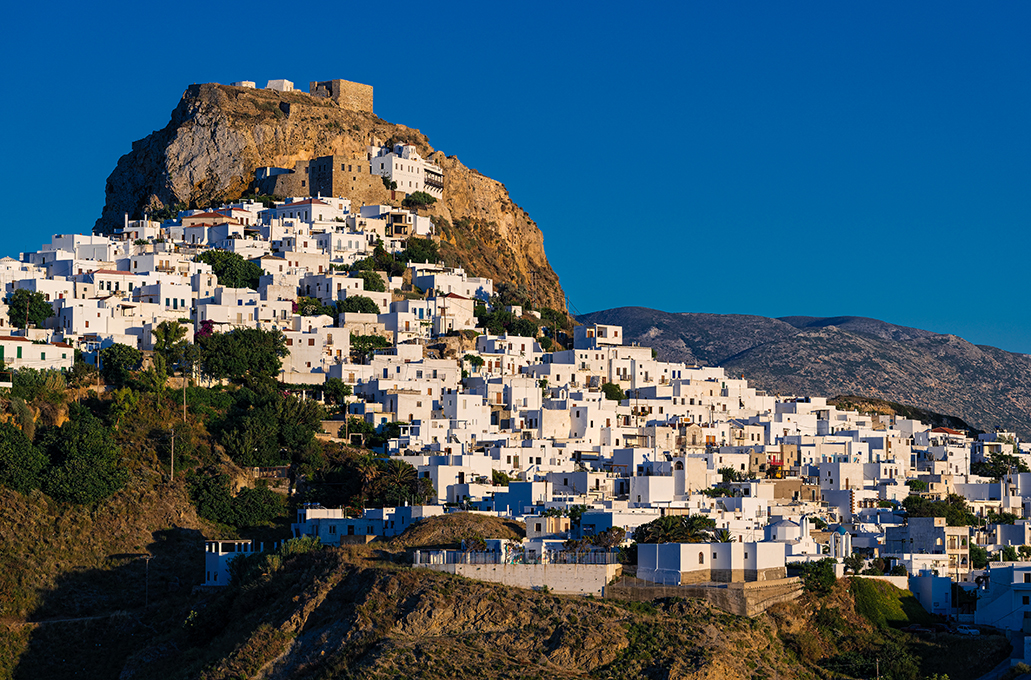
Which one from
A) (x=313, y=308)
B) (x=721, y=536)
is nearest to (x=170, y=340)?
(x=313, y=308)

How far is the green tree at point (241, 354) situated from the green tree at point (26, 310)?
283 inches

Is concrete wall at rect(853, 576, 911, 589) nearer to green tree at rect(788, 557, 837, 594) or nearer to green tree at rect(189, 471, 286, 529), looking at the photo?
green tree at rect(788, 557, 837, 594)

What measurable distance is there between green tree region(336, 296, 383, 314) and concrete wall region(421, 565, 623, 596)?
3394 cm

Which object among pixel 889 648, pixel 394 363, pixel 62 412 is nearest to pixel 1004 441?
pixel 394 363

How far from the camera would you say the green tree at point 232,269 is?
255 ft

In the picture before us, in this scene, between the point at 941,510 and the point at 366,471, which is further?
the point at 941,510

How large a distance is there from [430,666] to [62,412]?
26.9m

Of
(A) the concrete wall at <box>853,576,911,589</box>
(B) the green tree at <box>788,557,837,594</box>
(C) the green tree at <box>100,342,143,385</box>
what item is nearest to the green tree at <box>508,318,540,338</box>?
(C) the green tree at <box>100,342,143,385</box>

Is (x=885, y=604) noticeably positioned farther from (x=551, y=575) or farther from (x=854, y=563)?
(x=551, y=575)

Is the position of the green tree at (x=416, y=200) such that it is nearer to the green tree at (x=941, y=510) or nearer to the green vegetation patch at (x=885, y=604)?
the green tree at (x=941, y=510)

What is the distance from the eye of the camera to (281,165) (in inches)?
3910

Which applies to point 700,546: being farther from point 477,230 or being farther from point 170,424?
point 477,230

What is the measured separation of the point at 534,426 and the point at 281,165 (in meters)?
38.3

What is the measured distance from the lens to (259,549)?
5328 cm
